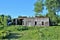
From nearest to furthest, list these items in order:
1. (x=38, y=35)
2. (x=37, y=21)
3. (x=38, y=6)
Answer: (x=38, y=35), (x=37, y=21), (x=38, y=6)

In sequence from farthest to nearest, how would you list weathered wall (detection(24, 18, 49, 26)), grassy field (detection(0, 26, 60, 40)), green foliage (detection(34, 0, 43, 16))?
1. green foliage (detection(34, 0, 43, 16))
2. weathered wall (detection(24, 18, 49, 26))
3. grassy field (detection(0, 26, 60, 40))

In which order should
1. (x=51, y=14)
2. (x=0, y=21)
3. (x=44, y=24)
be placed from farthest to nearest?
(x=51, y=14) < (x=44, y=24) < (x=0, y=21)

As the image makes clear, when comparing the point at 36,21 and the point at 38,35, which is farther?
the point at 36,21

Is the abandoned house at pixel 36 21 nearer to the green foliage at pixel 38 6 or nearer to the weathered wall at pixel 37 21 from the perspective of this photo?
the weathered wall at pixel 37 21

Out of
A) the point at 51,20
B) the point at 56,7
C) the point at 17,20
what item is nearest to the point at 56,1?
the point at 56,7

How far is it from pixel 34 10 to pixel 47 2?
631cm

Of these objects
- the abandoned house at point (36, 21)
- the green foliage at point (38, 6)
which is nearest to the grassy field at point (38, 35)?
the abandoned house at point (36, 21)

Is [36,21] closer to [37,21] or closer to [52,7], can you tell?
[37,21]

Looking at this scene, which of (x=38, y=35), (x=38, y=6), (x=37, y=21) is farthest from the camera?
(x=38, y=6)

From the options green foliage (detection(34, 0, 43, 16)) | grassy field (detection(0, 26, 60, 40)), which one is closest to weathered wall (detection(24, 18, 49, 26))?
green foliage (detection(34, 0, 43, 16))

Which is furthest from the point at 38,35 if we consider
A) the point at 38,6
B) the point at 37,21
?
the point at 38,6

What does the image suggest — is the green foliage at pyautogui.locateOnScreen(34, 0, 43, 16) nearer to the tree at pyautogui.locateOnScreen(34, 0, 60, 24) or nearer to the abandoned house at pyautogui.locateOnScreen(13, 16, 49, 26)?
the tree at pyautogui.locateOnScreen(34, 0, 60, 24)

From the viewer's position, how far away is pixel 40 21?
52.2m

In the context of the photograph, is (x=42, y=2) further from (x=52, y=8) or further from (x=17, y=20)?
(x=17, y=20)
